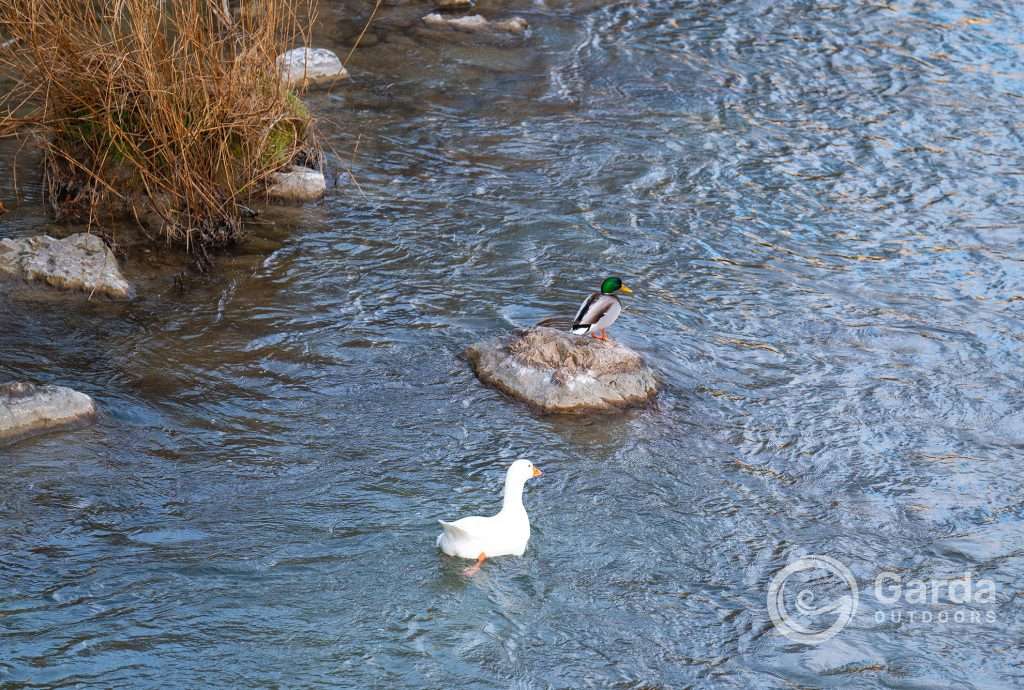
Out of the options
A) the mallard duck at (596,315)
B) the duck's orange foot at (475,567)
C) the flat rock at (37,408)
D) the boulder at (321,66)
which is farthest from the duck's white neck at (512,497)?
the boulder at (321,66)

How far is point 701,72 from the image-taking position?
13789 millimetres

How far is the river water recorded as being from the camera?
208 inches

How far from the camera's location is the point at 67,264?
327 inches

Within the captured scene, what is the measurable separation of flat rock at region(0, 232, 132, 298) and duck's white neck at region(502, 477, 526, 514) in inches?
155

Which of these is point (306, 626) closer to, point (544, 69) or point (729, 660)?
point (729, 660)

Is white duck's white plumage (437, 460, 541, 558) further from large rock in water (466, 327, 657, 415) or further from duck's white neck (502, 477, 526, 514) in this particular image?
large rock in water (466, 327, 657, 415)

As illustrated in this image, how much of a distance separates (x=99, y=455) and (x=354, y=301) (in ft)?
8.82

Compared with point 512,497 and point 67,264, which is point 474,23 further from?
point 512,497

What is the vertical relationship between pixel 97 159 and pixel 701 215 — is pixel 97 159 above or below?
above

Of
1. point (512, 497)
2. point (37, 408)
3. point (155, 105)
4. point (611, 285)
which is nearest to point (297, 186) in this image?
point (155, 105)

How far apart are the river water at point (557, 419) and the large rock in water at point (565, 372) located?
0.52 feet

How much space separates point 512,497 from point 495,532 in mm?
258

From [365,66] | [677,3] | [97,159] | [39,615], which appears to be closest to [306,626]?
[39,615]


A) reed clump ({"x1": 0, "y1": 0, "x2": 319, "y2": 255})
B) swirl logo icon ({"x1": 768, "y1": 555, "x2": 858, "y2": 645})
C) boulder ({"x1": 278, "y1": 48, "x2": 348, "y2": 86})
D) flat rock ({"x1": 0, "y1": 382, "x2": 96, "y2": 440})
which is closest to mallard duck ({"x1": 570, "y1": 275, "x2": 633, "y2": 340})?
swirl logo icon ({"x1": 768, "y1": 555, "x2": 858, "y2": 645})
